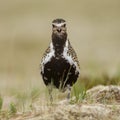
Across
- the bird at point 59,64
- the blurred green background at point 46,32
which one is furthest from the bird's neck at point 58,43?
the blurred green background at point 46,32

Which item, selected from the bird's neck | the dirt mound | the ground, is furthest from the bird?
the ground

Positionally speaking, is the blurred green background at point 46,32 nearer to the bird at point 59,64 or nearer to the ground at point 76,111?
the bird at point 59,64

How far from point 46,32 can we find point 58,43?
1695cm

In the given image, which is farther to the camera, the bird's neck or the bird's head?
the bird's neck

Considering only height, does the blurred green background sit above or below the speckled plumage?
above

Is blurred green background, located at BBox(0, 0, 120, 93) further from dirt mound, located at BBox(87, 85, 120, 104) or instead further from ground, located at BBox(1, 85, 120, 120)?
ground, located at BBox(1, 85, 120, 120)

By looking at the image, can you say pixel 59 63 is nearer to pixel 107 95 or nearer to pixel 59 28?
pixel 59 28

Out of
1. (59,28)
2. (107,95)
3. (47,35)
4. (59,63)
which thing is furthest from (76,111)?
(47,35)

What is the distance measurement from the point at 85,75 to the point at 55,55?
18.9ft

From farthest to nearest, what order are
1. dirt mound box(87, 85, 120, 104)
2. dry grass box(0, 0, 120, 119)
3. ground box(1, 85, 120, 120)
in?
dry grass box(0, 0, 120, 119) → dirt mound box(87, 85, 120, 104) → ground box(1, 85, 120, 120)

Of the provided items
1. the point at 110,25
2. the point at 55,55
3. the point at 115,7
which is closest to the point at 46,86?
the point at 55,55

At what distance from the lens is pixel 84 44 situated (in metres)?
25.7

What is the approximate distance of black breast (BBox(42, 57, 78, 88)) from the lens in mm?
11492

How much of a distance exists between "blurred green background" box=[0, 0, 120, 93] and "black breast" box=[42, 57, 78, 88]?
611cm
